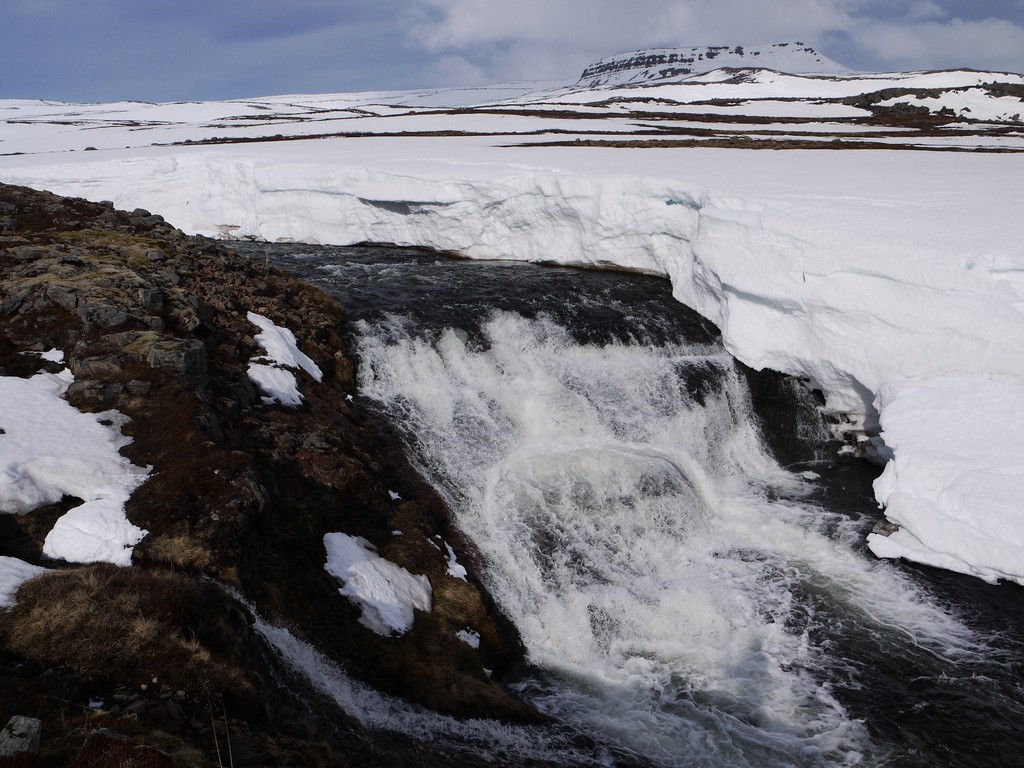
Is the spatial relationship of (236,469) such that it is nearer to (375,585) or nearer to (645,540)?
(375,585)

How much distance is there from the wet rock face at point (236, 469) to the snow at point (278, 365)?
0.27 metres

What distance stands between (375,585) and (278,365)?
666 cm

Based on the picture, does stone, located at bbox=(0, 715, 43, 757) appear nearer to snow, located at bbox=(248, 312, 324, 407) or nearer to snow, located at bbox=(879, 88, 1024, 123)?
snow, located at bbox=(248, 312, 324, 407)

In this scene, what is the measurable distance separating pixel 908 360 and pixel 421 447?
12.6 metres

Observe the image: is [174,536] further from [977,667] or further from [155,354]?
[977,667]

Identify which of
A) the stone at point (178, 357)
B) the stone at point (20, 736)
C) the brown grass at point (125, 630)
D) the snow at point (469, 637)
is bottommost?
the stone at point (20, 736)

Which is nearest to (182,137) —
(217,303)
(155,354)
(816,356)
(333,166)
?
(333,166)

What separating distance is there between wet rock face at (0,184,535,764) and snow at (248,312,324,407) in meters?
0.27

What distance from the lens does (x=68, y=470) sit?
33.5 feet

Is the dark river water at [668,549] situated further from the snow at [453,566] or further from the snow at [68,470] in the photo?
the snow at [68,470]

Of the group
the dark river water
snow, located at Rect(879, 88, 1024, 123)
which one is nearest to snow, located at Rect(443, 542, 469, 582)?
the dark river water

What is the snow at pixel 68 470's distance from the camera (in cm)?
914

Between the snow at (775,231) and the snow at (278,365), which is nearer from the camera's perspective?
the snow at (278,365)

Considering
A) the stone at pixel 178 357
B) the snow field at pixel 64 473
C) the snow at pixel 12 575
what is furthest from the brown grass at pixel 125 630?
the stone at pixel 178 357
